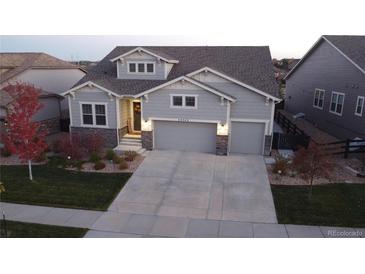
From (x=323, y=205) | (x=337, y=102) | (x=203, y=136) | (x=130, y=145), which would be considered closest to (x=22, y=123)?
(x=130, y=145)

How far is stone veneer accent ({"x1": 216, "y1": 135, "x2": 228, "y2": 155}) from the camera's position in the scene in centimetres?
1731

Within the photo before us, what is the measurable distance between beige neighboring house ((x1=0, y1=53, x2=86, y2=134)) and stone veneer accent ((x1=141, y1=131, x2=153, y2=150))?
24.3 feet

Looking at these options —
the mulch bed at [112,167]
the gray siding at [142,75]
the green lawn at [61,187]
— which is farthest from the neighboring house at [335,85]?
the green lawn at [61,187]

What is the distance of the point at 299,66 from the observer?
27.4 m

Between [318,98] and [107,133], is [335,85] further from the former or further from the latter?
[107,133]

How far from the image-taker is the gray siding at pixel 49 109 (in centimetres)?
2184

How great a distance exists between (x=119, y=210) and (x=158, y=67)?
11358mm

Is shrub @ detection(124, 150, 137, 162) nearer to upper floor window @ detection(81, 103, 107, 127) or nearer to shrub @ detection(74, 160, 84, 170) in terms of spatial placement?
shrub @ detection(74, 160, 84, 170)

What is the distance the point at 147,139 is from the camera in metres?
18.4

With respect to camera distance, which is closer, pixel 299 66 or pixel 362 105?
pixel 362 105

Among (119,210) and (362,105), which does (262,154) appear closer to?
(362,105)

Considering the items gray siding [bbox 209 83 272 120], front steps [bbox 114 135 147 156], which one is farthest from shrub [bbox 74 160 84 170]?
gray siding [bbox 209 83 272 120]

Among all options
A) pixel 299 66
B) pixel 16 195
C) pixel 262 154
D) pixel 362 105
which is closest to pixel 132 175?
pixel 16 195

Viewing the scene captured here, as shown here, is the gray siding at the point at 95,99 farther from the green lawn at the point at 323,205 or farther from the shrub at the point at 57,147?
the green lawn at the point at 323,205
